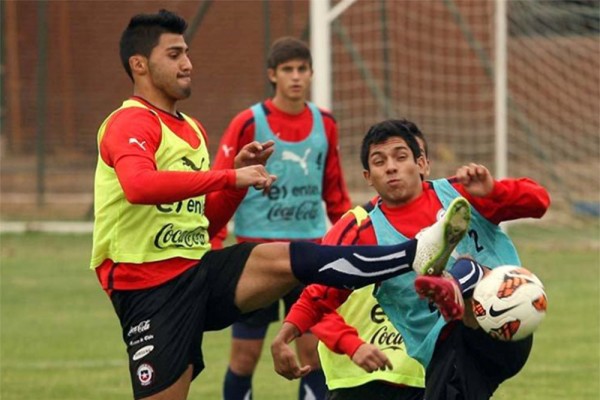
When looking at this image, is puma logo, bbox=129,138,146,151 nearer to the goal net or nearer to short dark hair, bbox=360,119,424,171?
short dark hair, bbox=360,119,424,171

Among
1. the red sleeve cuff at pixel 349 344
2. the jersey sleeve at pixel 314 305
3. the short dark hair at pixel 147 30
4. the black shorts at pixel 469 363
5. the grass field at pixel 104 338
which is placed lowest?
the grass field at pixel 104 338

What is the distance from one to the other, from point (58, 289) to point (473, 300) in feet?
27.6

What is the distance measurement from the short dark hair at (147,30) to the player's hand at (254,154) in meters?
0.59

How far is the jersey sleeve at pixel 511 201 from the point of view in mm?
5824

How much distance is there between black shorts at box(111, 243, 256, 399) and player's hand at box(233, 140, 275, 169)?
0.37m

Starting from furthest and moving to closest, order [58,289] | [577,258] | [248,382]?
[577,258] → [58,289] → [248,382]

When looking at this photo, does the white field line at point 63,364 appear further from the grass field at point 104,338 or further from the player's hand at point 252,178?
the player's hand at point 252,178

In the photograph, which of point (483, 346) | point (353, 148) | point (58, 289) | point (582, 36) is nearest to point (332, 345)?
point (483, 346)

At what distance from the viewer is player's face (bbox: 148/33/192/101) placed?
6223mm

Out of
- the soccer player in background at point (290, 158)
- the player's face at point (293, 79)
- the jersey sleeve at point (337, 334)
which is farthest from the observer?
the player's face at point (293, 79)

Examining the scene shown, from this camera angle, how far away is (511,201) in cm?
584

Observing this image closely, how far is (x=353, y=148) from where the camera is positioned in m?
17.6

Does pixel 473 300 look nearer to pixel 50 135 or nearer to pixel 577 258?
pixel 577 258

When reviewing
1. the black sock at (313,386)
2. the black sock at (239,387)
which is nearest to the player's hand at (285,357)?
the black sock at (313,386)
